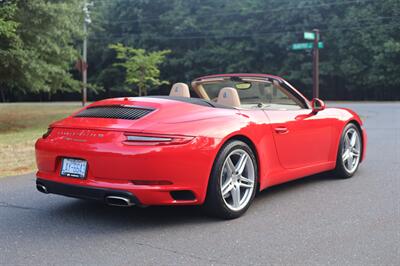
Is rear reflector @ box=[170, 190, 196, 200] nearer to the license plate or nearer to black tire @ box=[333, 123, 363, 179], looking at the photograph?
the license plate

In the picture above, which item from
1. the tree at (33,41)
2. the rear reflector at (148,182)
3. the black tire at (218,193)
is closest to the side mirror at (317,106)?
the black tire at (218,193)

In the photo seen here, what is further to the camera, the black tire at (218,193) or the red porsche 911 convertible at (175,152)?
the black tire at (218,193)

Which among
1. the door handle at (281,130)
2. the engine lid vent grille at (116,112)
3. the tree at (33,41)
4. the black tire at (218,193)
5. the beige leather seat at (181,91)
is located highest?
the tree at (33,41)

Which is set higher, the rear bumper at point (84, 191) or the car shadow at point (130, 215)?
the rear bumper at point (84, 191)

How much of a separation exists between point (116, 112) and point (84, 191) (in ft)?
→ 2.77

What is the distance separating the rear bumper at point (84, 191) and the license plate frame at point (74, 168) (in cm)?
10

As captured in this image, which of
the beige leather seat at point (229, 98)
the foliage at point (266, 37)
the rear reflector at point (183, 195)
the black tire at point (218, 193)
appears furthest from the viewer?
the foliage at point (266, 37)

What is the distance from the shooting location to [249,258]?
136 inches

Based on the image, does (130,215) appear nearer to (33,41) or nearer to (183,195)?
(183,195)

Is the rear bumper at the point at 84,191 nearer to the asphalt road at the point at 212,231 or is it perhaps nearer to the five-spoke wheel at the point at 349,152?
the asphalt road at the point at 212,231


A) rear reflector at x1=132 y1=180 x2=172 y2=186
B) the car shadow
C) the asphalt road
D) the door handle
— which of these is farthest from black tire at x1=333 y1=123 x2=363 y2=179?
rear reflector at x1=132 y1=180 x2=172 y2=186

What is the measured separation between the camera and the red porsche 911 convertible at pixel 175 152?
4.00m

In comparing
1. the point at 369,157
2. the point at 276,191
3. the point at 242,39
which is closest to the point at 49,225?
the point at 276,191

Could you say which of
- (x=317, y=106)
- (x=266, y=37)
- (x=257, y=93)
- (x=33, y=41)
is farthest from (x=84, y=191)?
(x=266, y=37)
